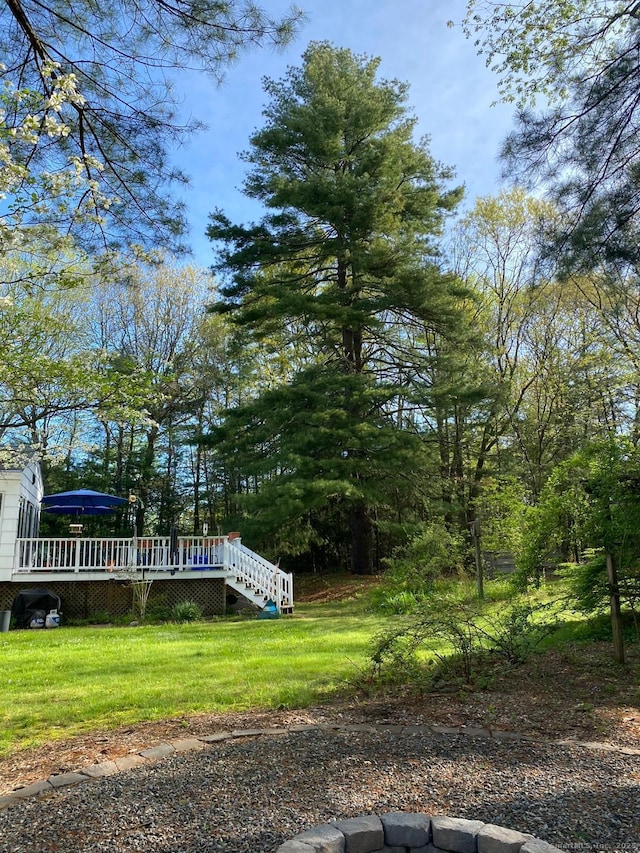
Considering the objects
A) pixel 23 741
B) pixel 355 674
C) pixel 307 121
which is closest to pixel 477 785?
pixel 355 674

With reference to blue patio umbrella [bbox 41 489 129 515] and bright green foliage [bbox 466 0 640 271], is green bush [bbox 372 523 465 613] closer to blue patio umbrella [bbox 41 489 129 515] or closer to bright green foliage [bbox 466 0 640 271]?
blue patio umbrella [bbox 41 489 129 515]

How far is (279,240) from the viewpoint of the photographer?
15.5 metres

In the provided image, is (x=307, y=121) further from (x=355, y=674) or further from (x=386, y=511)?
(x=355, y=674)

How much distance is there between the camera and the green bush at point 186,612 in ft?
36.2

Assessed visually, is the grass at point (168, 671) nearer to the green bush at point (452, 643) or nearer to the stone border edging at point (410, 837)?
the green bush at point (452, 643)

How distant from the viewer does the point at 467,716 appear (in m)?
3.53

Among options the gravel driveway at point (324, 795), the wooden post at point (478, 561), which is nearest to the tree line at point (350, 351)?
the wooden post at point (478, 561)

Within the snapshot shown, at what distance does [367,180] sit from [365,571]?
9.91 meters

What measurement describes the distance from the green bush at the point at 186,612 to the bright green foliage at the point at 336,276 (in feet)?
7.39

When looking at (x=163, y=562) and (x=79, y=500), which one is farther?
(x=79, y=500)

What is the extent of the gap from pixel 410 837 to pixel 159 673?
3.81 m

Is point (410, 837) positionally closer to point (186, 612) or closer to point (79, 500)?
point (186, 612)

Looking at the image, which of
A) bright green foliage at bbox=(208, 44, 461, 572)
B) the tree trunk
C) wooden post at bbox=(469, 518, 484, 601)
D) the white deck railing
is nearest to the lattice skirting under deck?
the white deck railing

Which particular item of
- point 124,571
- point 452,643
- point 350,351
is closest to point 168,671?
point 452,643
